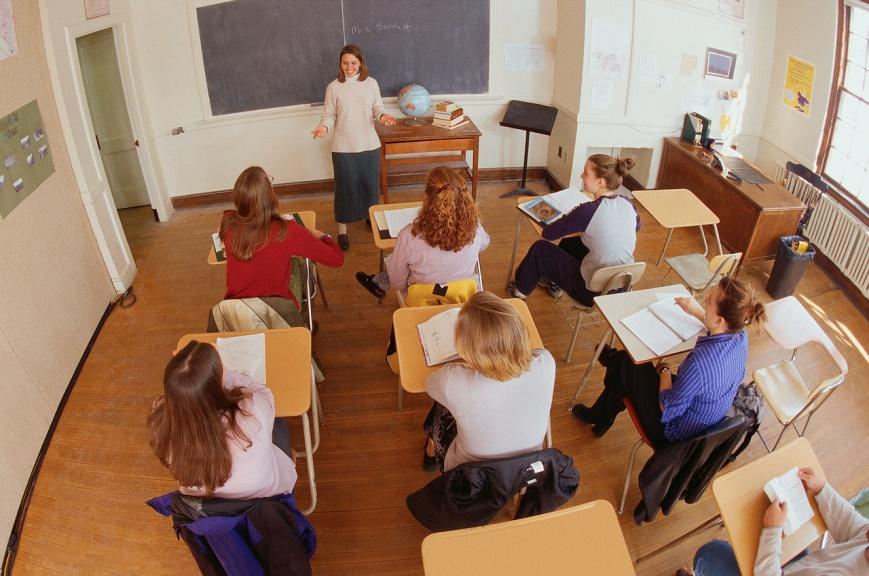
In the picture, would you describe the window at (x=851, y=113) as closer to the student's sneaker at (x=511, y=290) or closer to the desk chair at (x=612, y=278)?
the desk chair at (x=612, y=278)

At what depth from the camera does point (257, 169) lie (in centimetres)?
270

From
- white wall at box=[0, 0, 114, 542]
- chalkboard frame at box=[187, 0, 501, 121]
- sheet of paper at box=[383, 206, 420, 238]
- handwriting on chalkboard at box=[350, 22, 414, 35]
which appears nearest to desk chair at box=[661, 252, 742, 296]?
sheet of paper at box=[383, 206, 420, 238]

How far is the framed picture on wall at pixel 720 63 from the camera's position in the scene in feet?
16.4

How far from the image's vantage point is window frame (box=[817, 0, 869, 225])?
4.20 m

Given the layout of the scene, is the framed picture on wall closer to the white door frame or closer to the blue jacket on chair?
the white door frame

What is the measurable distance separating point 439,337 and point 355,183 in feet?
8.08

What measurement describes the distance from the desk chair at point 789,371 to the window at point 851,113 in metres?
2.05

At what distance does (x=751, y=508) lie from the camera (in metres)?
1.94

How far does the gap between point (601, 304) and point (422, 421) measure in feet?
3.82

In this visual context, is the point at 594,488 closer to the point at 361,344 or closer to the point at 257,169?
the point at 361,344

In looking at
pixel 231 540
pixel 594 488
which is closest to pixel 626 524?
pixel 594 488

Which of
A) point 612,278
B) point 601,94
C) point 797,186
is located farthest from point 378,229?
point 797,186

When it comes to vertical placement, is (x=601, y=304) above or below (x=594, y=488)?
above

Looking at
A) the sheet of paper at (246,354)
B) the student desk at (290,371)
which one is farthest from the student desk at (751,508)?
the sheet of paper at (246,354)
